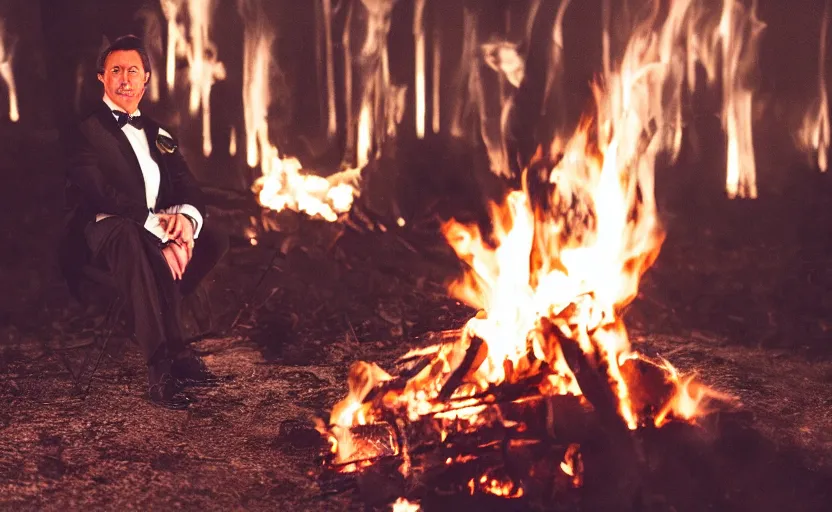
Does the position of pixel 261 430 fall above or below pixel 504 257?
below

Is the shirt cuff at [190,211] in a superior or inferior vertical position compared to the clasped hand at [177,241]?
superior

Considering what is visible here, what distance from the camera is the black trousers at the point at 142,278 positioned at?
4.70 metres

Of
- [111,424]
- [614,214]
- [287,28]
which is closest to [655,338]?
[614,214]

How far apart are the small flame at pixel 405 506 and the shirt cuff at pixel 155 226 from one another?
2.54 m

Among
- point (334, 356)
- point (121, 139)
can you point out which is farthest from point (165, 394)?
point (121, 139)

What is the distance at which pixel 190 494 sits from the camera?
347 cm

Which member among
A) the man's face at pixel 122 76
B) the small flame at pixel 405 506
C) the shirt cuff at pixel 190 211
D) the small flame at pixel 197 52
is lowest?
the small flame at pixel 405 506

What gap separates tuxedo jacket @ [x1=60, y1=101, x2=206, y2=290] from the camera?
15.9 ft

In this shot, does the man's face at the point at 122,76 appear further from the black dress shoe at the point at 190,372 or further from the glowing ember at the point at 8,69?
the glowing ember at the point at 8,69

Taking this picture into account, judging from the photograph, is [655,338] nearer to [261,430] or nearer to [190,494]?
[261,430]

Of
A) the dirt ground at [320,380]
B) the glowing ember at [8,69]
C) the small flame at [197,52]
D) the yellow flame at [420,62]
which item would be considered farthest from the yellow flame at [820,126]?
the glowing ember at [8,69]

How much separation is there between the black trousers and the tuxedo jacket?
0.09 metres

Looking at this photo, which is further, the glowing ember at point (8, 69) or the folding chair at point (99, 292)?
the glowing ember at point (8, 69)

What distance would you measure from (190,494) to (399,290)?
148 inches
